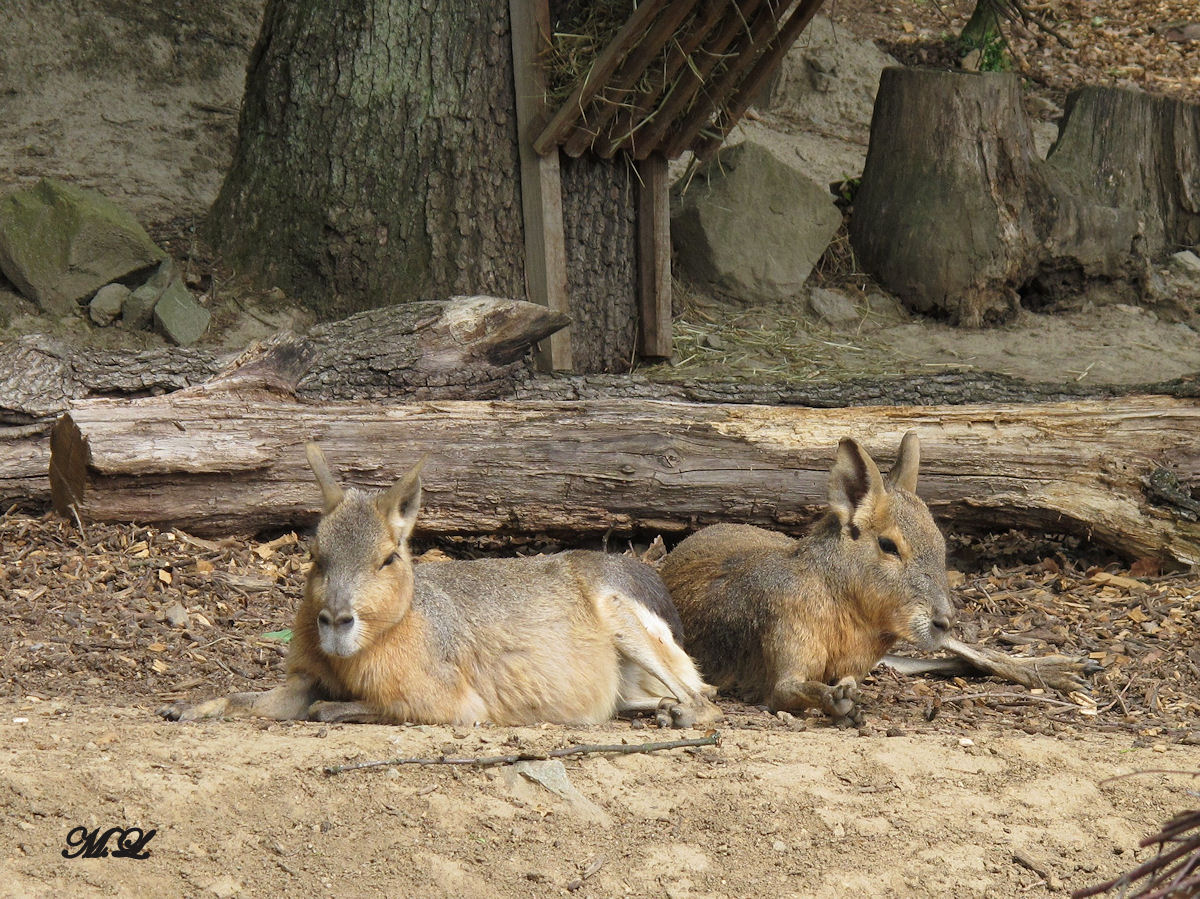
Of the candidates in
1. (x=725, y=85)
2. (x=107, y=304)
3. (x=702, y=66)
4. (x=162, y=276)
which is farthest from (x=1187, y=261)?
(x=107, y=304)

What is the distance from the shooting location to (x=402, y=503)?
4984 mm

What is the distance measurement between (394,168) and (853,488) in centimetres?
451

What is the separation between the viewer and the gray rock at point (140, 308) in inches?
358

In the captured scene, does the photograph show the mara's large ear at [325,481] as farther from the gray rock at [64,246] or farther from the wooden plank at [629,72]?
the gray rock at [64,246]

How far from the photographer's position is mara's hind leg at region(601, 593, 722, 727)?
5375 mm

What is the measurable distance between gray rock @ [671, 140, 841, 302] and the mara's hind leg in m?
5.83

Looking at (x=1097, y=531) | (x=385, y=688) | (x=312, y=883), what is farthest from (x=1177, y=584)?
(x=312, y=883)

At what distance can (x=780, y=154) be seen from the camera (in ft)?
40.8

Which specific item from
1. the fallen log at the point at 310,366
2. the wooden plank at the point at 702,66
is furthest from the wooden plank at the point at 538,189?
the fallen log at the point at 310,366

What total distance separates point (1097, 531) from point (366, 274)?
4869 millimetres

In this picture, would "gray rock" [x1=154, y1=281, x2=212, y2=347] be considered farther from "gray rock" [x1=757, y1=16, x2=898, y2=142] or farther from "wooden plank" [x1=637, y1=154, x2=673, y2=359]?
"gray rock" [x1=757, y1=16, x2=898, y2=142]

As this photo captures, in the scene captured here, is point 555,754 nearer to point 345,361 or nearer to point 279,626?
point 279,626

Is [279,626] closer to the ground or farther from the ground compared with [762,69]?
closer to the ground

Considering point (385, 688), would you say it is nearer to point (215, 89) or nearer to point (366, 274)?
point (366, 274)
